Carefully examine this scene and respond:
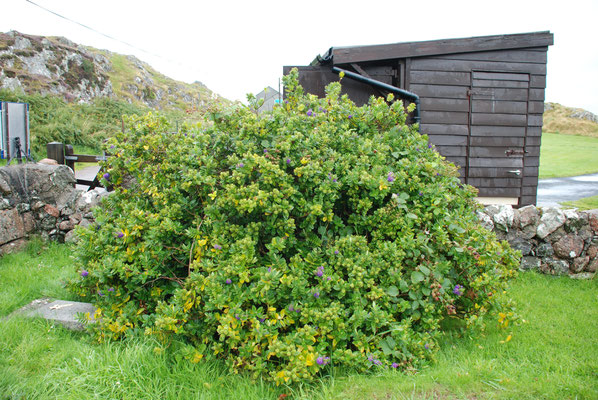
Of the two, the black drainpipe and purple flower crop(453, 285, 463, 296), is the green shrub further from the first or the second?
the black drainpipe

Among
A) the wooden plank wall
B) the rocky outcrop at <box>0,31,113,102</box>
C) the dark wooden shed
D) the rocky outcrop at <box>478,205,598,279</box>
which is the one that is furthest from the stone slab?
the rocky outcrop at <box>0,31,113,102</box>

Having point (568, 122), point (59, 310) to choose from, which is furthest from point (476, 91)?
point (568, 122)

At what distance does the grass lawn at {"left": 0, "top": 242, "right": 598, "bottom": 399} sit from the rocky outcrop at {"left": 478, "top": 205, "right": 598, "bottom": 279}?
80.4 inches

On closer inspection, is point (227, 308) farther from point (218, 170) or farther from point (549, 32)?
point (549, 32)

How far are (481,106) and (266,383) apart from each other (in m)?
7.71

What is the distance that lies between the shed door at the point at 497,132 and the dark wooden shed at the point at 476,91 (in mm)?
21

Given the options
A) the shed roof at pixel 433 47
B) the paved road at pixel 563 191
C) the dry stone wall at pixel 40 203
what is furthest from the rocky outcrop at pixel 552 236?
the dry stone wall at pixel 40 203

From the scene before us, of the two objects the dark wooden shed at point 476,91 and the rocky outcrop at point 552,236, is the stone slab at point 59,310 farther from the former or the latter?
the dark wooden shed at point 476,91

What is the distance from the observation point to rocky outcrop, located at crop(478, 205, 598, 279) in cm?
541

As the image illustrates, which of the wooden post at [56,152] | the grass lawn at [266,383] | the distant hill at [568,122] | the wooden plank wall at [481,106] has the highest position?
the distant hill at [568,122]

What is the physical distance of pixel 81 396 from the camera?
2.43 metres

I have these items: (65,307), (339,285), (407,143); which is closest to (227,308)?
(339,285)

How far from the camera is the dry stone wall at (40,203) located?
5.64 metres

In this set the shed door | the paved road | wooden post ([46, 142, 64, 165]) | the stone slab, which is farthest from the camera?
the paved road
